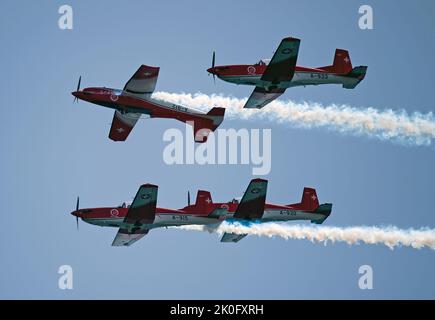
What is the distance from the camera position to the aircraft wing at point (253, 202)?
6062cm

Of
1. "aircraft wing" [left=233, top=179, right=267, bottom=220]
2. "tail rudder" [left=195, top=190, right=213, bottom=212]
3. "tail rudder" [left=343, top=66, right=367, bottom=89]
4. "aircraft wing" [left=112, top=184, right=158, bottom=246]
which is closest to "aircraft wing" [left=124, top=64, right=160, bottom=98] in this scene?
"aircraft wing" [left=112, top=184, right=158, bottom=246]

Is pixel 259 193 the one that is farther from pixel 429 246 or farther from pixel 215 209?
pixel 429 246

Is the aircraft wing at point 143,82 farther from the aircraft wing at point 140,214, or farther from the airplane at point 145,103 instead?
the aircraft wing at point 140,214

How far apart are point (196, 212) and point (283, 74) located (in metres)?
7.18

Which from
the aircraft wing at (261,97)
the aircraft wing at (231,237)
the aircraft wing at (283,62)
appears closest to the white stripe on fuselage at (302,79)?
the aircraft wing at (283,62)

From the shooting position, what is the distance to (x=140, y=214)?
6072cm

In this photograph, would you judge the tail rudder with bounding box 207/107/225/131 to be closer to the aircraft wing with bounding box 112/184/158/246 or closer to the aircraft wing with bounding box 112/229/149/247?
the aircraft wing with bounding box 112/184/158/246

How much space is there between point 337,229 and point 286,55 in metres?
8.48

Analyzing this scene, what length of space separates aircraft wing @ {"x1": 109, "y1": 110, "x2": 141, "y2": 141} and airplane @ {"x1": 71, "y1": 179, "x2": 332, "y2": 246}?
4393 mm

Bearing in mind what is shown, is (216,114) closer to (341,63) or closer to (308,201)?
(341,63)

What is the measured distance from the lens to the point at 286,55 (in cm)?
6031
